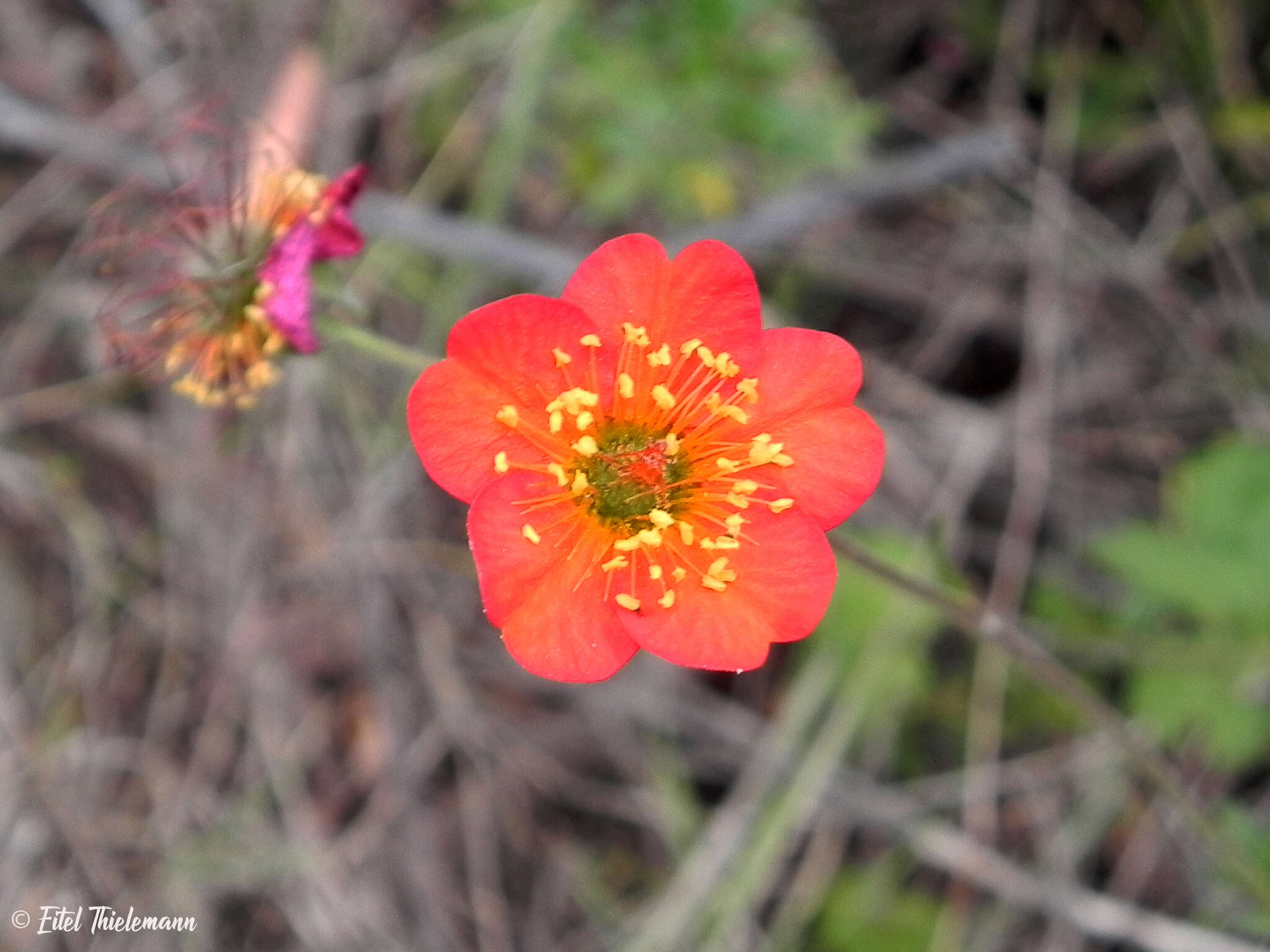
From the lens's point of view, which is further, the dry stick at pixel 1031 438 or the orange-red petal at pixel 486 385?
the dry stick at pixel 1031 438

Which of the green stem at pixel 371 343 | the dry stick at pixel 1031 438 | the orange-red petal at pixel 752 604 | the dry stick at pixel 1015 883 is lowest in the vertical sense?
the dry stick at pixel 1015 883

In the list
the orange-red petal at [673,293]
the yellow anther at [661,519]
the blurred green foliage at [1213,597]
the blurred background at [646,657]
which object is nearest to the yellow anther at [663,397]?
the orange-red petal at [673,293]

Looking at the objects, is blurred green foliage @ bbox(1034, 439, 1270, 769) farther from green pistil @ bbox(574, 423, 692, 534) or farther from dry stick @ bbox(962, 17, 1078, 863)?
green pistil @ bbox(574, 423, 692, 534)

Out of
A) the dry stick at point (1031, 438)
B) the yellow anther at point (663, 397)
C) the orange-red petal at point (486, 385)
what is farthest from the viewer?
the dry stick at point (1031, 438)

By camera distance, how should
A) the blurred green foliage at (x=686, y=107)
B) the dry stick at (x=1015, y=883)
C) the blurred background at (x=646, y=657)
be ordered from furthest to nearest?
the blurred background at (x=646, y=657) < the blurred green foliage at (x=686, y=107) < the dry stick at (x=1015, y=883)

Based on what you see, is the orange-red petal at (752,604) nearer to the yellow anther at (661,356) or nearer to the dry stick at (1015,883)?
the yellow anther at (661,356)

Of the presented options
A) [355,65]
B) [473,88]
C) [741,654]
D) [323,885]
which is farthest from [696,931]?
[355,65]

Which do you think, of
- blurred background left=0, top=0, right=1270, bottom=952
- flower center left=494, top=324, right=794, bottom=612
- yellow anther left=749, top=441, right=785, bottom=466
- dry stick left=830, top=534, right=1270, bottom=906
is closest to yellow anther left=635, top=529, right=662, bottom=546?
flower center left=494, top=324, right=794, bottom=612

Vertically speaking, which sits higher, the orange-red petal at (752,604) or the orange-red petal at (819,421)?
the orange-red petal at (819,421)
